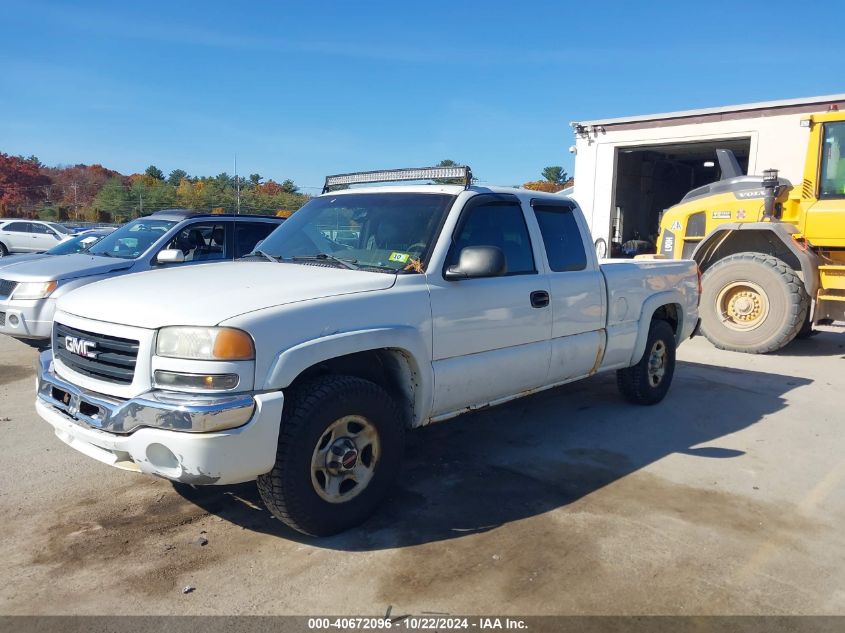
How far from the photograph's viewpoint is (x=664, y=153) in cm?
1688

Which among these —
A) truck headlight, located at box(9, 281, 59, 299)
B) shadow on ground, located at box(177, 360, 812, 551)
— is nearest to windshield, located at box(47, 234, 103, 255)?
truck headlight, located at box(9, 281, 59, 299)

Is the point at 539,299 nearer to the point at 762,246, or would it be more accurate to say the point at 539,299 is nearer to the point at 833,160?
the point at 833,160

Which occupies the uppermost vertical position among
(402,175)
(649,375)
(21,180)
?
(21,180)

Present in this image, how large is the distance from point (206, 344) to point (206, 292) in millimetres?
485

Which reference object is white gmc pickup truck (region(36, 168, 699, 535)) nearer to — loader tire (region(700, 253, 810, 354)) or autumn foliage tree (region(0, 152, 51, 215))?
loader tire (region(700, 253, 810, 354))

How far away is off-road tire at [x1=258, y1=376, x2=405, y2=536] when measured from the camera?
3277mm

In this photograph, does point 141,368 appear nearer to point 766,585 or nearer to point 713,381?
point 766,585

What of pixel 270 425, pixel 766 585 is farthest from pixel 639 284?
pixel 270 425

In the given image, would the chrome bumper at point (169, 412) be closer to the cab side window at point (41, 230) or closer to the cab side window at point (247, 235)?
the cab side window at point (247, 235)

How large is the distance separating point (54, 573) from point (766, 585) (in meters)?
3.49

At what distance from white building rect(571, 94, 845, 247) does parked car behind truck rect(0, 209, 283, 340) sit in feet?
29.2

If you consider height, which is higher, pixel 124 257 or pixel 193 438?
pixel 124 257

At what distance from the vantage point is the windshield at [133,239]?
26.5ft

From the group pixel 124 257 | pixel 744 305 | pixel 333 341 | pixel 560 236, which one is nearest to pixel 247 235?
pixel 124 257
